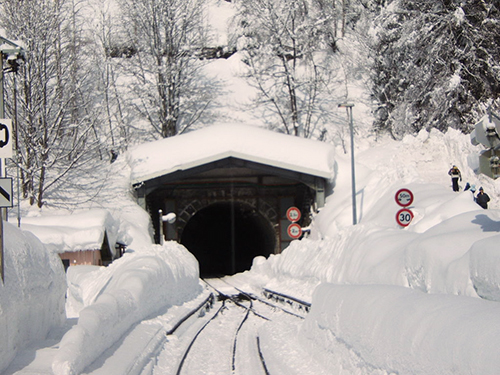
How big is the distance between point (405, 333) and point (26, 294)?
421 centimetres

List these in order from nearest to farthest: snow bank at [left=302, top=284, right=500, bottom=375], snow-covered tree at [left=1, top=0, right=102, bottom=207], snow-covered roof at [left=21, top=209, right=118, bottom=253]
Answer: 1. snow bank at [left=302, top=284, right=500, bottom=375]
2. snow-covered roof at [left=21, top=209, right=118, bottom=253]
3. snow-covered tree at [left=1, top=0, right=102, bottom=207]

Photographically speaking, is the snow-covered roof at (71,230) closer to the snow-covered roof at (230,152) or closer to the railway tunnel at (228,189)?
the railway tunnel at (228,189)

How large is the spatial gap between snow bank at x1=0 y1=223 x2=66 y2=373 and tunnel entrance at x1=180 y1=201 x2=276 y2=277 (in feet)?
98.4

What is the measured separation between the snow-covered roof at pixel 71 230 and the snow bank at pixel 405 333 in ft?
46.0

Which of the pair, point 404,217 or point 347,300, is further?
point 404,217

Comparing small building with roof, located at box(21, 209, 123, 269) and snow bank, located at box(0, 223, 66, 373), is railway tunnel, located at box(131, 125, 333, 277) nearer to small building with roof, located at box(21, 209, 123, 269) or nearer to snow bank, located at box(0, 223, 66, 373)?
small building with roof, located at box(21, 209, 123, 269)

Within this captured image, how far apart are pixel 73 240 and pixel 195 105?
1031 inches

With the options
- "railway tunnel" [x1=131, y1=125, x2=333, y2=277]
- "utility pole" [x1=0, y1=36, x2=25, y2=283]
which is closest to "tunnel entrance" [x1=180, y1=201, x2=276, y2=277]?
"railway tunnel" [x1=131, y1=125, x2=333, y2=277]

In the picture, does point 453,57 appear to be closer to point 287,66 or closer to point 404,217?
point 404,217

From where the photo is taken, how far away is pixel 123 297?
987 cm

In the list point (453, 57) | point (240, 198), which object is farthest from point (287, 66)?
point (453, 57)

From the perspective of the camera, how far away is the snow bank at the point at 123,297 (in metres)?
6.64

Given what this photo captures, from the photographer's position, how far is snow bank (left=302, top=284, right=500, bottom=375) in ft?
16.3

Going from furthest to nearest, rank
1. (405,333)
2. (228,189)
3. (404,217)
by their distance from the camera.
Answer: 1. (228,189)
2. (404,217)
3. (405,333)
